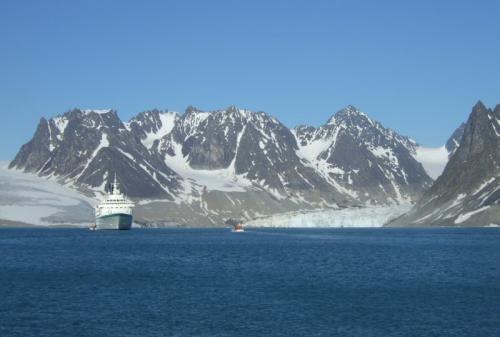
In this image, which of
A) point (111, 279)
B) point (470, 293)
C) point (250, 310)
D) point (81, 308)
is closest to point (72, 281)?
point (111, 279)

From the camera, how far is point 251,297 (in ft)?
307

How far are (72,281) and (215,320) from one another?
126 ft

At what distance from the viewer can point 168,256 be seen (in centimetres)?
16762

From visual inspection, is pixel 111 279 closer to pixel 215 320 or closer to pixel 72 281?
pixel 72 281

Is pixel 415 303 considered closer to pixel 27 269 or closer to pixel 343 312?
pixel 343 312

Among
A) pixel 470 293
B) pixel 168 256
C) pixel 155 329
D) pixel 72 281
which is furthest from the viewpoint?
pixel 168 256

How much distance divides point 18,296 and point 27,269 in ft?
123

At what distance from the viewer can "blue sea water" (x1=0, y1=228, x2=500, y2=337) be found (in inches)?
2923

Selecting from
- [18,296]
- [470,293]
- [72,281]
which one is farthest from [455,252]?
[18,296]

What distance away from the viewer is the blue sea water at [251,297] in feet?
244

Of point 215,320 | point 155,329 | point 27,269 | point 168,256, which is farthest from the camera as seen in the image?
point 168,256

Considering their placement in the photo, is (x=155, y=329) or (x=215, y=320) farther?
(x=215, y=320)

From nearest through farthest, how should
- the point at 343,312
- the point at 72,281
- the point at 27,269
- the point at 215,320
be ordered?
the point at 215,320 < the point at 343,312 < the point at 72,281 < the point at 27,269

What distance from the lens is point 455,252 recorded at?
173375 millimetres
